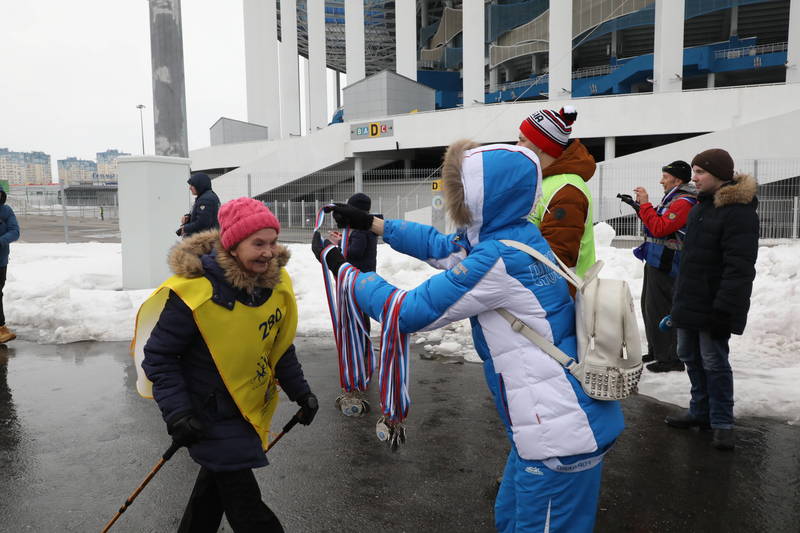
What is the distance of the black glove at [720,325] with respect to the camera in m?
4.19

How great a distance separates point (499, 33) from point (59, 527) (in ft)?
147

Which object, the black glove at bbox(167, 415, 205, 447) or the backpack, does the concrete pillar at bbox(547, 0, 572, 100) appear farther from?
the black glove at bbox(167, 415, 205, 447)

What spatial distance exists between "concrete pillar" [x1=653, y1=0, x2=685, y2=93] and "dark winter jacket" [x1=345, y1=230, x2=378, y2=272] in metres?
22.6

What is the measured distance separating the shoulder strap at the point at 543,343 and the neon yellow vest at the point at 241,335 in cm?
107

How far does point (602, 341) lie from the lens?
2.23m

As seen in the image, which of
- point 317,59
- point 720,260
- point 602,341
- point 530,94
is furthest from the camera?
point 530,94

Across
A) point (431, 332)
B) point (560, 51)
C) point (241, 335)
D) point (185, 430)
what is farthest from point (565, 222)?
point (560, 51)

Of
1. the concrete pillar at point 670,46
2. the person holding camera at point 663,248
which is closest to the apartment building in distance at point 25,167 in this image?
the concrete pillar at point 670,46

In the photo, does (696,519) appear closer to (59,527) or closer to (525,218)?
(525,218)

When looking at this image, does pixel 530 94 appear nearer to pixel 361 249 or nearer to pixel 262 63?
pixel 262 63

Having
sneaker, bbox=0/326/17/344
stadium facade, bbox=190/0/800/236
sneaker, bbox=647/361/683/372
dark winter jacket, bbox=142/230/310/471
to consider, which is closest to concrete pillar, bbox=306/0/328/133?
stadium facade, bbox=190/0/800/236

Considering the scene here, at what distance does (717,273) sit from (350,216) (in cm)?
289

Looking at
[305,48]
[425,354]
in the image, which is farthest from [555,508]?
[305,48]

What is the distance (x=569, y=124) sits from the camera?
3400 mm
